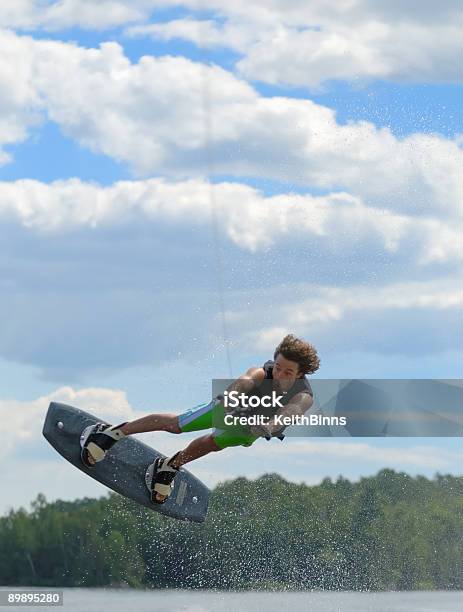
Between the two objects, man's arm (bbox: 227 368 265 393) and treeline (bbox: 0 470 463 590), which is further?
treeline (bbox: 0 470 463 590)

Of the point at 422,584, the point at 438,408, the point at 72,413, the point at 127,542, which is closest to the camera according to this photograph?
the point at 72,413

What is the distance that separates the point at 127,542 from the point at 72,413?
4257 cm

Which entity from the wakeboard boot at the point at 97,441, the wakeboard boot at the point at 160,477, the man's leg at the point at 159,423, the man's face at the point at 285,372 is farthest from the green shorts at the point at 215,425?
the wakeboard boot at the point at 160,477

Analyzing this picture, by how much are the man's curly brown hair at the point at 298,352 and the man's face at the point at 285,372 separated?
4 centimetres

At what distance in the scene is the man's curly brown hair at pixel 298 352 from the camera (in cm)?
1258

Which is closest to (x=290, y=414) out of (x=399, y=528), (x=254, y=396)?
(x=254, y=396)

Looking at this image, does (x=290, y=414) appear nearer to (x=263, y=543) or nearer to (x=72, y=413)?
(x=72, y=413)

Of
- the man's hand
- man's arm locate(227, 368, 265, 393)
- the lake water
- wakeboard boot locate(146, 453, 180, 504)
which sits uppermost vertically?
man's arm locate(227, 368, 265, 393)

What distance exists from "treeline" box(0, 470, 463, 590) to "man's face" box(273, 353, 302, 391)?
3238cm

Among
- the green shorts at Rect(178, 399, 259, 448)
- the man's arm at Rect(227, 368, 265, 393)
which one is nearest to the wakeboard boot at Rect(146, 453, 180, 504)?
the green shorts at Rect(178, 399, 259, 448)

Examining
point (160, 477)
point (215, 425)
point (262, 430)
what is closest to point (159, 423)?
point (215, 425)

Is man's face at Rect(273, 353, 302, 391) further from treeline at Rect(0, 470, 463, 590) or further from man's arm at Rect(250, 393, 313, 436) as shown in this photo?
treeline at Rect(0, 470, 463, 590)

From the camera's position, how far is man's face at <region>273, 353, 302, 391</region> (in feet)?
41.3

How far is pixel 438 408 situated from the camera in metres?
17.7
